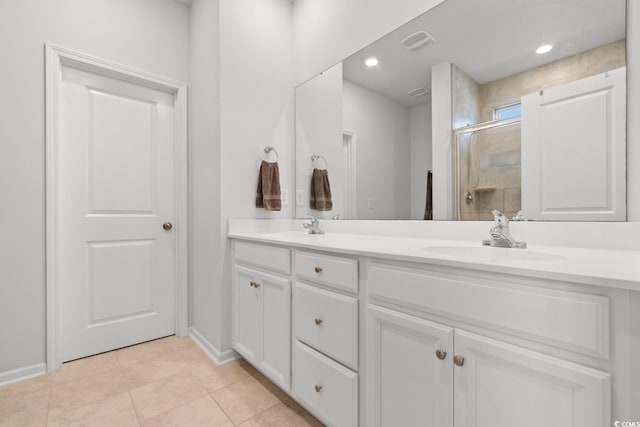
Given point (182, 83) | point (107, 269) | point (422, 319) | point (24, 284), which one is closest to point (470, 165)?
point (422, 319)

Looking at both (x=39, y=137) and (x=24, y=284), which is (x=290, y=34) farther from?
(x=24, y=284)

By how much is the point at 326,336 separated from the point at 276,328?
36cm

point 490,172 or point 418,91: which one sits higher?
point 418,91

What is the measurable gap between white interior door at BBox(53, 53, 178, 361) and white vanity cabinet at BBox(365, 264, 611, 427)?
1829 mm

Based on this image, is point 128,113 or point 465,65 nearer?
point 465,65

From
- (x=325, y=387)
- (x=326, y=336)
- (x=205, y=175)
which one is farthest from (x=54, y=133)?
(x=325, y=387)

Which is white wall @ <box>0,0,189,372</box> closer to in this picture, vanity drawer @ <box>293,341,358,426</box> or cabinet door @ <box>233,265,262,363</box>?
cabinet door @ <box>233,265,262,363</box>

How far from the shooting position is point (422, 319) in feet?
2.87

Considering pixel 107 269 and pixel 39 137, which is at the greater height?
pixel 39 137

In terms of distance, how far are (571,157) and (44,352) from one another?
2.81m

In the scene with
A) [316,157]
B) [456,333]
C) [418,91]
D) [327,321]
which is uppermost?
[418,91]

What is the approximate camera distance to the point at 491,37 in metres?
1.29

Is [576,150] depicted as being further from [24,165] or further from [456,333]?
[24,165]

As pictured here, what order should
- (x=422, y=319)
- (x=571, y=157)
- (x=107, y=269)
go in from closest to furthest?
(x=422, y=319)
(x=571, y=157)
(x=107, y=269)
